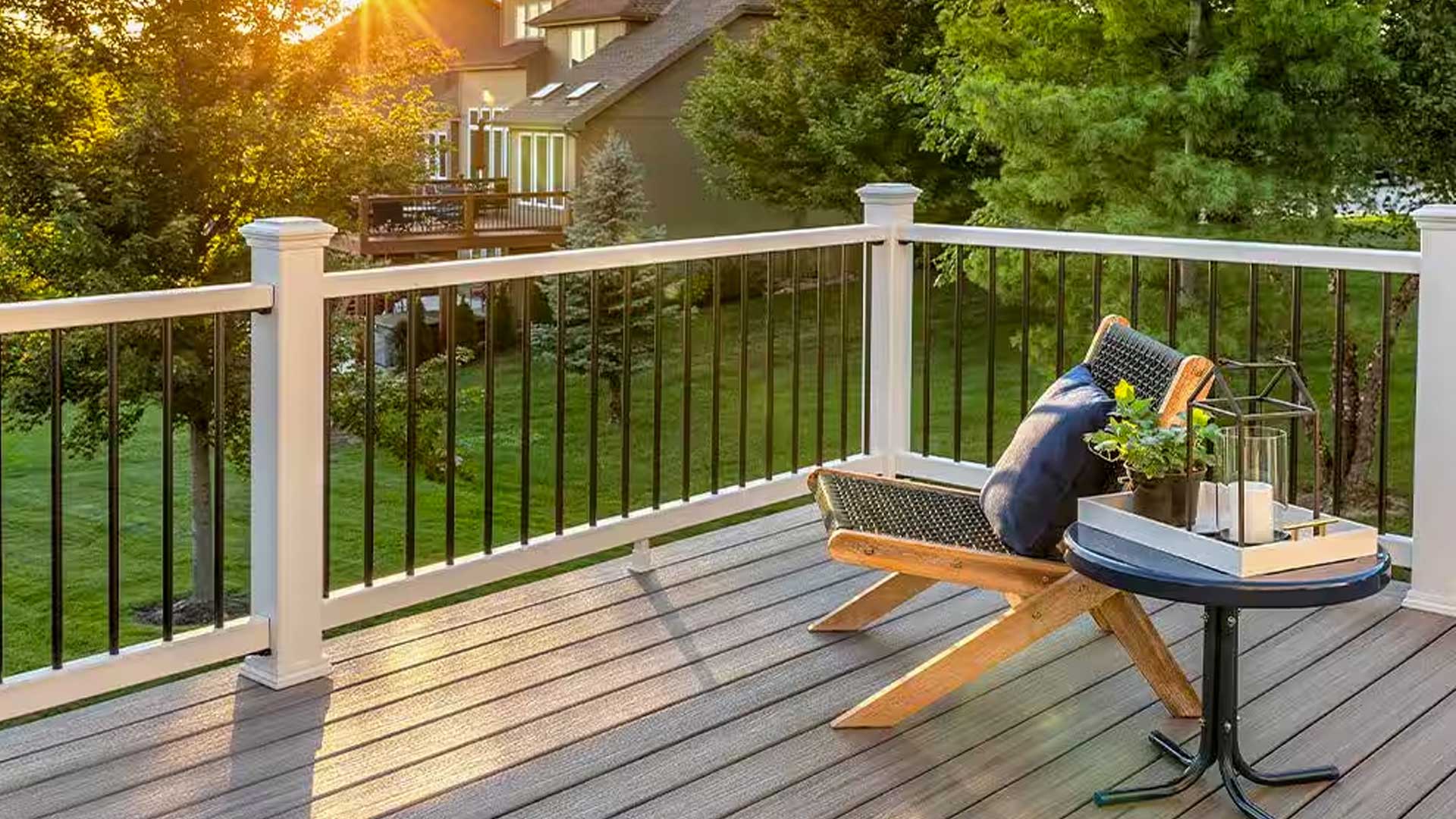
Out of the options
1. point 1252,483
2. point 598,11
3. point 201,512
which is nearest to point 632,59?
point 598,11

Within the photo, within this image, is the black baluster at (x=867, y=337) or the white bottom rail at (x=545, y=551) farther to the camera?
→ the black baluster at (x=867, y=337)

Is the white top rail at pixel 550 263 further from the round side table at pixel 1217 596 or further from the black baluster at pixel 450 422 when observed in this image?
the round side table at pixel 1217 596

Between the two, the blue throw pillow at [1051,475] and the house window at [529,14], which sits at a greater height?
→ the house window at [529,14]

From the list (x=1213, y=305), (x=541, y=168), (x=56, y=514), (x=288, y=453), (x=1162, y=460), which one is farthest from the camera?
(x=541, y=168)

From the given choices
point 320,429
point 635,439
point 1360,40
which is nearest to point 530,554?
point 320,429

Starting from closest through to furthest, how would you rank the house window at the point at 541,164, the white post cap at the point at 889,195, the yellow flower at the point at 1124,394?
the yellow flower at the point at 1124,394 < the white post cap at the point at 889,195 < the house window at the point at 541,164

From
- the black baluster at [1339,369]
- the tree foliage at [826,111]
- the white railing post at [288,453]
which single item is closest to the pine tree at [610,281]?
the tree foliage at [826,111]

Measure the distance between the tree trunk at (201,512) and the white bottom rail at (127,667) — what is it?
12073 mm

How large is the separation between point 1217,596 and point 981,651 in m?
0.67

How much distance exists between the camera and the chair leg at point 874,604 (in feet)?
12.7

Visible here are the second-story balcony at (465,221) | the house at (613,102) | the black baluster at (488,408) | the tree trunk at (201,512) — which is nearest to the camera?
the black baluster at (488,408)

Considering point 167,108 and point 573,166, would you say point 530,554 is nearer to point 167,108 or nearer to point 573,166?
point 167,108

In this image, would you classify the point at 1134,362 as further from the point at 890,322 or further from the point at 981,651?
the point at 890,322

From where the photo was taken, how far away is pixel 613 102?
2522 cm
